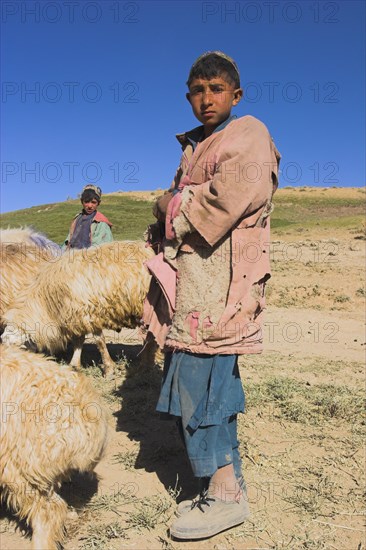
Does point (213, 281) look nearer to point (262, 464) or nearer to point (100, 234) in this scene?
point (262, 464)

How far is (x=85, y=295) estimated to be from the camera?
5.12 metres

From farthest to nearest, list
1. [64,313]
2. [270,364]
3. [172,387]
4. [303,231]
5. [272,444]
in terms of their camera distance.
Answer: [303,231], [270,364], [64,313], [272,444], [172,387]

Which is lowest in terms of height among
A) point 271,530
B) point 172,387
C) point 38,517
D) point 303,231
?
point 271,530

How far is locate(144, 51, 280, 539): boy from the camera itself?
2602 mm

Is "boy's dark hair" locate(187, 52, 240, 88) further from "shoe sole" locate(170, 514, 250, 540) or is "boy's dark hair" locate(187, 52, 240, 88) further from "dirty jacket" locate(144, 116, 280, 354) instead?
"shoe sole" locate(170, 514, 250, 540)

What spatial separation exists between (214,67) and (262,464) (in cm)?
272

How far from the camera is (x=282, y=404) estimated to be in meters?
4.65

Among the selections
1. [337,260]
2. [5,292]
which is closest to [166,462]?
[5,292]

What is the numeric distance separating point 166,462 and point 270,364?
9.20 feet

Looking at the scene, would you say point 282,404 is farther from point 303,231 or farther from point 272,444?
point 303,231

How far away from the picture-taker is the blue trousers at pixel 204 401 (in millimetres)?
2742

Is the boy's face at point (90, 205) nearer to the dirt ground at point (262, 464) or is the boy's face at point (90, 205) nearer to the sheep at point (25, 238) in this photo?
the sheep at point (25, 238)

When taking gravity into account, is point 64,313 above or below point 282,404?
above

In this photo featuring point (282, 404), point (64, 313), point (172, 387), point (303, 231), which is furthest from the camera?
point (303, 231)
